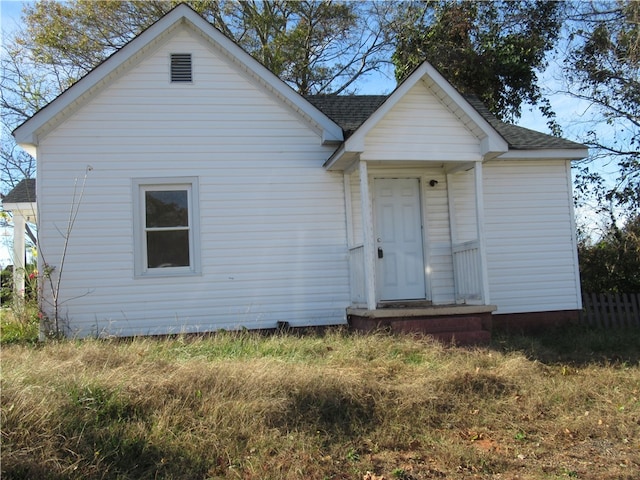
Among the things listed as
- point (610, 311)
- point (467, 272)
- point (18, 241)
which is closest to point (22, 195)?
point (18, 241)

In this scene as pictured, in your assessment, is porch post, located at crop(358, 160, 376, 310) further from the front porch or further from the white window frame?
the white window frame

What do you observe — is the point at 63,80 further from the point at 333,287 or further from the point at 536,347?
the point at 536,347

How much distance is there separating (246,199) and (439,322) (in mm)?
3697

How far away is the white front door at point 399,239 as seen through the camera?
952 cm

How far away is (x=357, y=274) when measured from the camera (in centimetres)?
897

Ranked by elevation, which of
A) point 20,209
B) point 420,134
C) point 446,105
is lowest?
point 20,209

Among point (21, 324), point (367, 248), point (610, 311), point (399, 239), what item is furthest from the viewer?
point (610, 311)

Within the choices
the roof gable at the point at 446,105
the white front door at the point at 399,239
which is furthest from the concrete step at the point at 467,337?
the roof gable at the point at 446,105

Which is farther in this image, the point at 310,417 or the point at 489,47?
the point at 489,47

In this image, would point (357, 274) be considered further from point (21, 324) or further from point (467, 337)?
point (21, 324)

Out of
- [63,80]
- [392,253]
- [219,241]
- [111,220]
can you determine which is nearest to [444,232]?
[392,253]

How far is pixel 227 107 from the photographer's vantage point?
919cm

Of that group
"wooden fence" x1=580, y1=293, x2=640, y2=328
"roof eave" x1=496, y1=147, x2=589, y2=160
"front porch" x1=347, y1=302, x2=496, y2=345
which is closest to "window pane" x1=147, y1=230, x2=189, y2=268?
"front porch" x1=347, y1=302, x2=496, y2=345

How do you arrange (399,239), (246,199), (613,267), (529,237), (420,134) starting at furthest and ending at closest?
(613,267) → (529,237) → (399,239) → (246,199) → (420,134)
